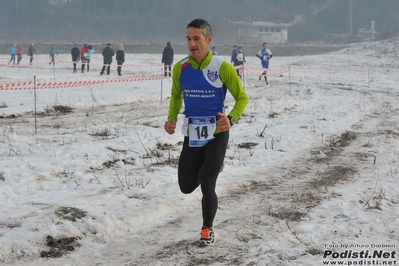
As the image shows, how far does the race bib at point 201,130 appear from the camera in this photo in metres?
4.89

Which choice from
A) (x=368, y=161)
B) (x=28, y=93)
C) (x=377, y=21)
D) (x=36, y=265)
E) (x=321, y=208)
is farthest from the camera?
(x=377, y=21)

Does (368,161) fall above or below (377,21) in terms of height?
below

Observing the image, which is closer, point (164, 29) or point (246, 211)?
point (246, 211)

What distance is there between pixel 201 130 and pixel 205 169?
0.35 meters

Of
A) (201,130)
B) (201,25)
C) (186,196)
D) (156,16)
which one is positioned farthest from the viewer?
(156,16)

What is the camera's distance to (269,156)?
30.1ft

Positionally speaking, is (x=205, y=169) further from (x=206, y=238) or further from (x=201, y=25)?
(x=201, y=25)

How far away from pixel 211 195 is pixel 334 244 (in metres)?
1.18

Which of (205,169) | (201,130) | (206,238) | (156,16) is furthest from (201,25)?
(156,16)

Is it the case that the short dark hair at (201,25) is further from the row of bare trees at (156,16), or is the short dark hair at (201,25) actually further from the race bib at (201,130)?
the row of bare trees at (156,16)

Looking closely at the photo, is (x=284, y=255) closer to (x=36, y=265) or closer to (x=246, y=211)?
(x=246, y=211)

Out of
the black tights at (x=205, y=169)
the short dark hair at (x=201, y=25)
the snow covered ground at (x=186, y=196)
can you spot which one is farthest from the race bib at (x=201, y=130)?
the snow covered ground at (x=186, y=196)

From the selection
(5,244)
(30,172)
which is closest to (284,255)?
(5,244)

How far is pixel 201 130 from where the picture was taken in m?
4.90
